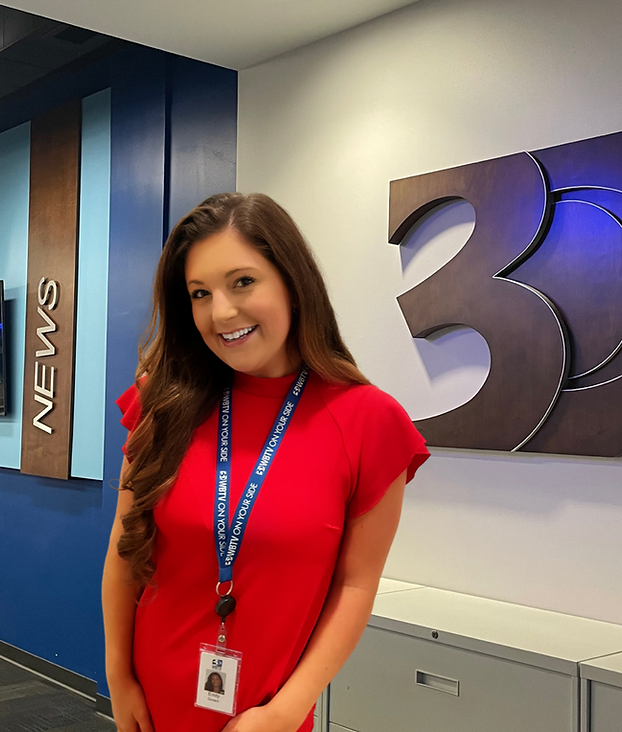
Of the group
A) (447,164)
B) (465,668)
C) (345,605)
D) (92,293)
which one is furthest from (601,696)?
(92,293)

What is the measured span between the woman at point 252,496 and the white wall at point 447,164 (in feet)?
4.41

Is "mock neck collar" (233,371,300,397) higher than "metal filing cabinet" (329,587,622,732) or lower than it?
higher

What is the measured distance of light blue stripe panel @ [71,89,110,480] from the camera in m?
4.22

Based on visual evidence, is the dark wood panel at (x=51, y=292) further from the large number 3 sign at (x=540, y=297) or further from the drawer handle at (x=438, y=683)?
the drawer handle at (x=438, y=683)

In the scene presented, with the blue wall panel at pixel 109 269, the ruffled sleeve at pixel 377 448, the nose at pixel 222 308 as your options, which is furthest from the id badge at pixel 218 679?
the blue wall panel at pixel 109 269

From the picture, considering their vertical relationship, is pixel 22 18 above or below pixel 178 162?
above

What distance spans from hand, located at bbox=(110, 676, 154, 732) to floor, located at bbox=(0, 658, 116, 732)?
2.69m

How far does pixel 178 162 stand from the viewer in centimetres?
388

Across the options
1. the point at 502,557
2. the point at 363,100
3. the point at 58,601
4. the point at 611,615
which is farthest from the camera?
the point at 58,601

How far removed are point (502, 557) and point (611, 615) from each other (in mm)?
384

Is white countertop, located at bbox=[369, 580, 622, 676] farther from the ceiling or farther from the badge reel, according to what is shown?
the ceiling

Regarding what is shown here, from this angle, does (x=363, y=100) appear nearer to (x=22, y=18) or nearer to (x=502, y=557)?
(x=502, y=557)

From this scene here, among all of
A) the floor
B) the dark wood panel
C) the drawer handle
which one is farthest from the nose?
the dark wood panel

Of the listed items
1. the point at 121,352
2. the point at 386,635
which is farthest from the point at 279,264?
the point at 121,352
